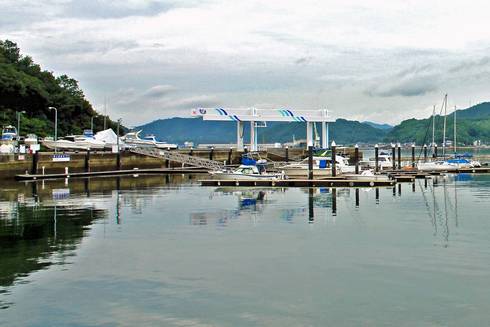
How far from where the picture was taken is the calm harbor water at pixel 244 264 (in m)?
15.5

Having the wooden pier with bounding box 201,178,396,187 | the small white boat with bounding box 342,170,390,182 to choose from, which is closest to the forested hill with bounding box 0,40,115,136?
the wooden pier with bounding box 201,178,396,187

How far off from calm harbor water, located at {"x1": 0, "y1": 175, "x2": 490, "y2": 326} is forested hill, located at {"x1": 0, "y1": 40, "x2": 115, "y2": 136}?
53405 millimetres

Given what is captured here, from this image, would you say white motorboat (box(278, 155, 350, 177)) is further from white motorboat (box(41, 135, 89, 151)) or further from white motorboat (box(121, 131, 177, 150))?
white motorboat (box(121, 131, 177, 150))

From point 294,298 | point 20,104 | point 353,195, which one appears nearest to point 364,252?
point 294,298

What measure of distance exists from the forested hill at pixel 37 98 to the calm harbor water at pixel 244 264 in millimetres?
53405

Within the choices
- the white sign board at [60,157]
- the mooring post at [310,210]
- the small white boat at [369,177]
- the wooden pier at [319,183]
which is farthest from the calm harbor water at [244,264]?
the white sign board at [60,157]

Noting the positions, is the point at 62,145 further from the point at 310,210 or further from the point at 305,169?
the point at 310,210

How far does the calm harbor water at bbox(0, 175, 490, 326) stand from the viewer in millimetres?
15500

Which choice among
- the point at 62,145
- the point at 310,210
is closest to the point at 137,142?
the point at 62,145

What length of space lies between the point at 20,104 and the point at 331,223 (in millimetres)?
71704

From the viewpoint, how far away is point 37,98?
94.1 m

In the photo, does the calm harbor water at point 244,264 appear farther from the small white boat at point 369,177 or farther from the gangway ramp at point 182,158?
the gangway ramp at point 182,158

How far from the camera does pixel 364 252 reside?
23.0 meters

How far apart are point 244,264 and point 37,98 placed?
3153 inches
